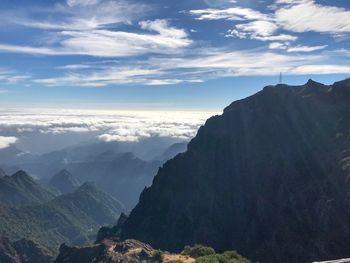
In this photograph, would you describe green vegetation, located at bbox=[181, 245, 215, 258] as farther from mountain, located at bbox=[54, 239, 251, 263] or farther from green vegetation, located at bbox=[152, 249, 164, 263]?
green vegetation, located at bbox=[152, 249, 164, 263]

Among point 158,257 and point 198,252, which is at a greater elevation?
point 198,252

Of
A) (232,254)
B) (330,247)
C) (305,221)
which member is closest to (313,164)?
(305,221)

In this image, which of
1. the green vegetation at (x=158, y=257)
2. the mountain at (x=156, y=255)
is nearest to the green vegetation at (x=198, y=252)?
the mountain at (x=156, y=255)

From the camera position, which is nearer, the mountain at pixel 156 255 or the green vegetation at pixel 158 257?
the mountain at pixel 156 255

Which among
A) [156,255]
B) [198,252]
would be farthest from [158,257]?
[198,252]

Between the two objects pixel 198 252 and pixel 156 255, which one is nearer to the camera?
pixel 156 255

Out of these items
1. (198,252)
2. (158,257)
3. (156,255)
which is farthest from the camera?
(198,252)

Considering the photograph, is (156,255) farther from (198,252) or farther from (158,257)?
(198,252)

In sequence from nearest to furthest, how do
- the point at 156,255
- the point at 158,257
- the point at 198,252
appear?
the point at 158,257, the point at 156,255, the point at 198,252

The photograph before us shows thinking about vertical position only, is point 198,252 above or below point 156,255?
above

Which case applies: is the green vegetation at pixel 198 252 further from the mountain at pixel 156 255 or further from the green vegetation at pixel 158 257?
the green vegetation at pixel 158 257

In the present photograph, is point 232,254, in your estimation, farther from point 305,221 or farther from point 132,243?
Result: point 305,221
